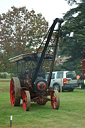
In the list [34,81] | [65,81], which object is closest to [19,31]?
[65,81]

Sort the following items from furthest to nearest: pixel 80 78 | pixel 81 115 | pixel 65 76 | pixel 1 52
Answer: pixel 1 52 → pixel 80 78 → pixel 65 76 → pixel 81 115

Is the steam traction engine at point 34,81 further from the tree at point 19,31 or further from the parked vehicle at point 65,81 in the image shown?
the tree at point 19,31

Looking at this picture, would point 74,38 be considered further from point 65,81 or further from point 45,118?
point 45,118

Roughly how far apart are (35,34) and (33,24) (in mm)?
1874

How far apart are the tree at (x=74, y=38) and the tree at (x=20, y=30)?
3.48m

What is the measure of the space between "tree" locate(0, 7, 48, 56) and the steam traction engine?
86.2ft

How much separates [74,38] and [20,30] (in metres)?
8.30

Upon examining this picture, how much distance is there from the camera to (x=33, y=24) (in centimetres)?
4228

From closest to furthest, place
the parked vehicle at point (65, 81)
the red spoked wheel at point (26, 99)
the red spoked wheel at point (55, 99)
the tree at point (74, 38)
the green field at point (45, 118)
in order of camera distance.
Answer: the green field at point (45, 118)
the red spoked wheel at point (26, 99)
the red spoked wheel at point (55, 99)
the parked vehicle at point (65, 81)
the tree at point (74, 38)

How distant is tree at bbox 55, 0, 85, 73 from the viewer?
1609 inches

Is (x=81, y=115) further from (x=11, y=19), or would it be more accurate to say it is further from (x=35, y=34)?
(x=11, y=19)

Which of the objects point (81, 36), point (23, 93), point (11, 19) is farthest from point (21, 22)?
point (23, 93)

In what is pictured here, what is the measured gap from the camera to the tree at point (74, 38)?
4088 centimetres

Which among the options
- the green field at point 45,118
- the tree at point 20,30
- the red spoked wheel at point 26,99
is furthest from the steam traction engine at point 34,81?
the tree at point 20,30
